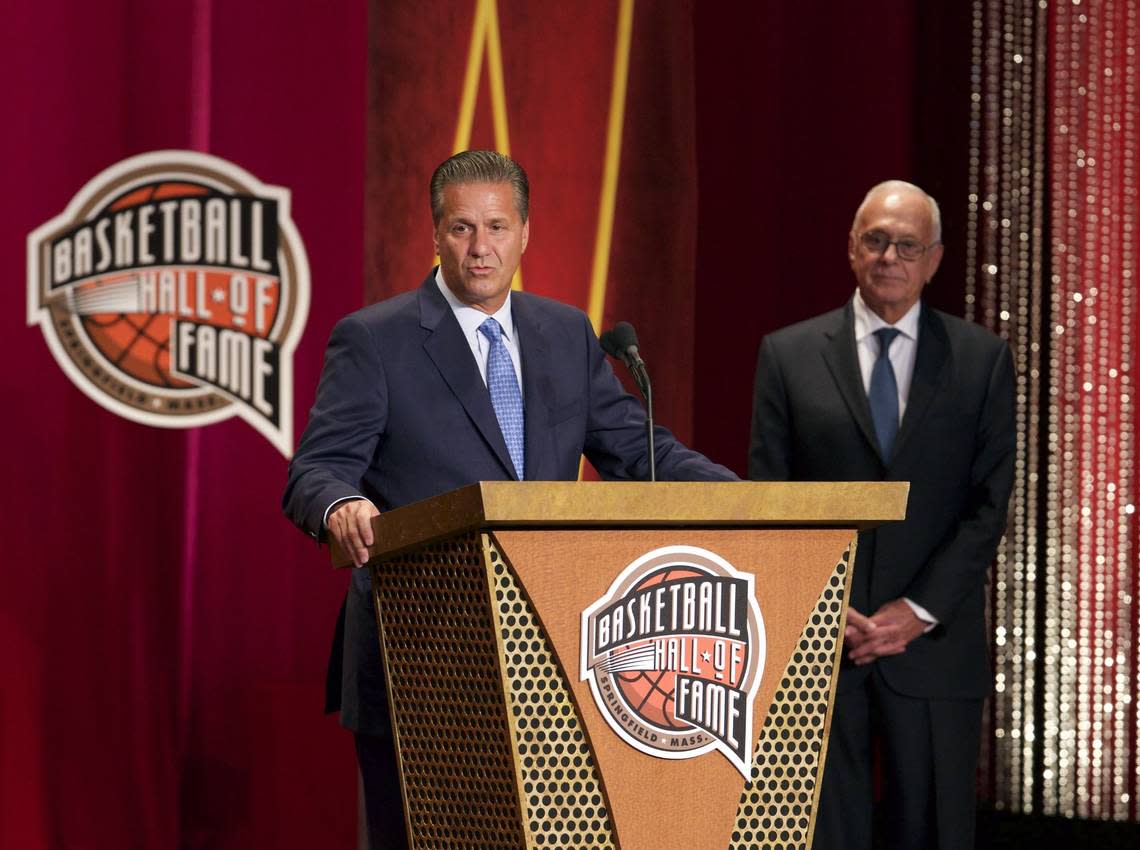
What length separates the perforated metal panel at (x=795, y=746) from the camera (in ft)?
Result: 6.03

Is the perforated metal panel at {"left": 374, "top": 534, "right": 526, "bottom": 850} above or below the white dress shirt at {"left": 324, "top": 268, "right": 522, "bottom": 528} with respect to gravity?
below

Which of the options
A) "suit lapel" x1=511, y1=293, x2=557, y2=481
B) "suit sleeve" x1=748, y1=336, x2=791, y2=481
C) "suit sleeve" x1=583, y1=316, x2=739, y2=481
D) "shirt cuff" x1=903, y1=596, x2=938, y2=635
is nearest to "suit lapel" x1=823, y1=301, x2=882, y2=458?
"suit sleeve" x1=748, y1=336, x2=791, y2=481

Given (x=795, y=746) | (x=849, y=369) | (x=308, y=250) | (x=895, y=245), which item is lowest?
(x=795, y=746)

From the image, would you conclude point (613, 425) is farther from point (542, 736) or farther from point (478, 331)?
→ point (542, 736)

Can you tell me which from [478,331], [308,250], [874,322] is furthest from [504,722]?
[308,250]

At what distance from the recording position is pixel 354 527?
191 cm

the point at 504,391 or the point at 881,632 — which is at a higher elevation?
the point at 504,391

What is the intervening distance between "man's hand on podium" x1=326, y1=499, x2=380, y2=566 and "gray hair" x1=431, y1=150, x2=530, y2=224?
18.3 inches

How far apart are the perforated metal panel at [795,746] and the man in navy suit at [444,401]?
13.2 inches

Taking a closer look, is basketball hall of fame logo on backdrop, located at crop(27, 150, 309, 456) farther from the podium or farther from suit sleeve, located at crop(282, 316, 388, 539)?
the podium

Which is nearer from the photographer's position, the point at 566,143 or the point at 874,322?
the point at 874,322

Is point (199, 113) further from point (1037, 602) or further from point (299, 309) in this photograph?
point (1037, 602)

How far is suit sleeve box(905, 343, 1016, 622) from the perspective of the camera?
2.95m

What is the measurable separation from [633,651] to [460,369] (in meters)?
0.58
